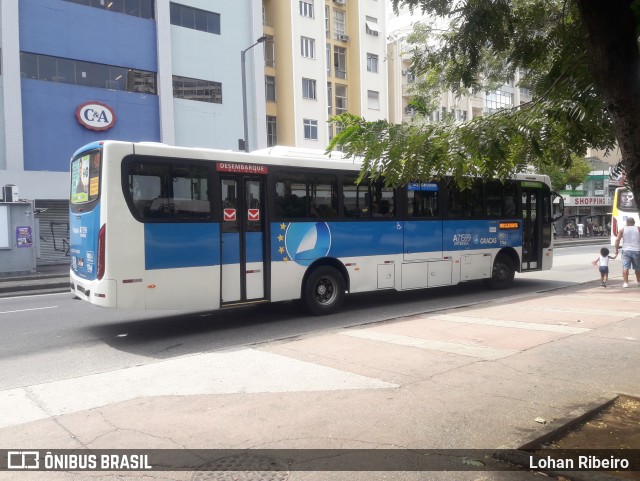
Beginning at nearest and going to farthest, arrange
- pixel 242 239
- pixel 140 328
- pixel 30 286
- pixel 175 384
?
pixel 175 384 → pixel 242 239 → pixel 140 328 → pixel 30 286

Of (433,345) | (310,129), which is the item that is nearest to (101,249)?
(433,345)

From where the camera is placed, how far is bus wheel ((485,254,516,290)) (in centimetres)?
1435

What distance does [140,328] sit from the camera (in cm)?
983

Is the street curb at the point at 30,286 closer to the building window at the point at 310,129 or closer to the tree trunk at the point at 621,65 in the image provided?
the tree trunk at the point at 621,65

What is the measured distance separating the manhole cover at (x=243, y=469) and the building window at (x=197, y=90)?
85.0 feet

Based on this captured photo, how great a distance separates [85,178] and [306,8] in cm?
3439

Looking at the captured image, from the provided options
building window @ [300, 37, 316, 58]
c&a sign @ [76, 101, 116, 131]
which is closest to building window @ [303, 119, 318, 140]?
building window @ [300, 37, 316, 58]

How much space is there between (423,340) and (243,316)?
4.25 meters

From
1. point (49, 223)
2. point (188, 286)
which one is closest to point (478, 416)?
point (188, 286)

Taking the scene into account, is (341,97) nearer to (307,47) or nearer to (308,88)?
(308,88)

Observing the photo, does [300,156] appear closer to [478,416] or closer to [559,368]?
[559,368]

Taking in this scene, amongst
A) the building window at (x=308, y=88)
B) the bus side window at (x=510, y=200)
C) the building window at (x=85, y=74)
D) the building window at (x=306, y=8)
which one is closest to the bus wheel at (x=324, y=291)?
the bus side window at (x=510, y=200)

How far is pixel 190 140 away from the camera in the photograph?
91.7 feet

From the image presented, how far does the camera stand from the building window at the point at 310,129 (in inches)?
1538
